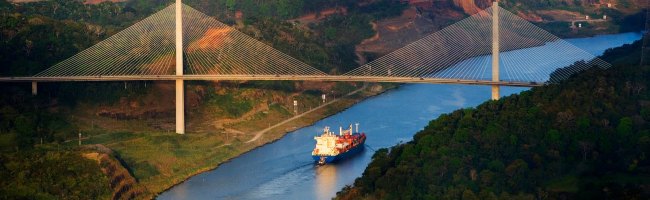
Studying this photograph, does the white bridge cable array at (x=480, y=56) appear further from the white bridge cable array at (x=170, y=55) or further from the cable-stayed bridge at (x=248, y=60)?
the white bridge cable array at (x=170, y=55)

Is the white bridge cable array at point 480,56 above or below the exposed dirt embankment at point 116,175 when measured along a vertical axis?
above

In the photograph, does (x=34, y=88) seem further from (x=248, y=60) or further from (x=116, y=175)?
(x=116, y=175)

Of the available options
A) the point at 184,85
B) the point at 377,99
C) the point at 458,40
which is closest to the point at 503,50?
the point at 458,40

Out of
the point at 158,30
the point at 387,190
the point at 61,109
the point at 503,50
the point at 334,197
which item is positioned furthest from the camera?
the point at 503,50

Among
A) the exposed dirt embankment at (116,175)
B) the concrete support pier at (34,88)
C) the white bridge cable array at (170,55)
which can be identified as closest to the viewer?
the exposed dirt embankment at (116,175)

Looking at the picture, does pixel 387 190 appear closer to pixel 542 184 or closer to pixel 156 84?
pixel 542 184

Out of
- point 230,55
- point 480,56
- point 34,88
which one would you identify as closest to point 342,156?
point 230,55


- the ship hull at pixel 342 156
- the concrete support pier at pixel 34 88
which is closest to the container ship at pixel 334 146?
the ship hull at pixel 342 156
